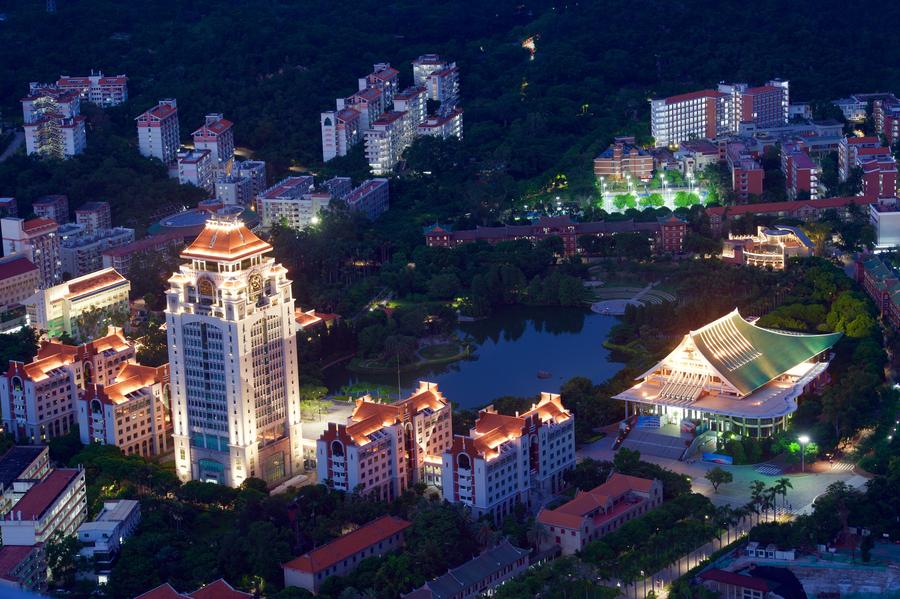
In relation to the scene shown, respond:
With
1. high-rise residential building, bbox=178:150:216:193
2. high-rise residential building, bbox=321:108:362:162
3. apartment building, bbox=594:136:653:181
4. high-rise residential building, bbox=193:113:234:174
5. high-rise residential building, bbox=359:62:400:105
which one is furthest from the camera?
high-rise residential building, bbox=359:62:400:105

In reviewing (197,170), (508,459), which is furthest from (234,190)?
(508,459)

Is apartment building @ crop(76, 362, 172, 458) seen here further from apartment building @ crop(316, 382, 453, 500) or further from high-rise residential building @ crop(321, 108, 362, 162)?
high-rise residential building @ crop(321, 108, 362, 162)

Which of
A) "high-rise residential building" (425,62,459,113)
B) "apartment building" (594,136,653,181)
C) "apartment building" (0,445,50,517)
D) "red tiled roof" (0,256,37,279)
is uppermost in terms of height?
"high-rise residential building" (425,62,459,113)

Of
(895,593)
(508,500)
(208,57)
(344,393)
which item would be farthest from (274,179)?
(895,593)

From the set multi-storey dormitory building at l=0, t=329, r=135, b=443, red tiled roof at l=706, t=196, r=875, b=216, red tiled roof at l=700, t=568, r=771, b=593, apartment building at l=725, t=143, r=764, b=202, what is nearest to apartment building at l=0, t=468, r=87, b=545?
multi-storey dormitory building at l=0, t=329, r=135, b=443

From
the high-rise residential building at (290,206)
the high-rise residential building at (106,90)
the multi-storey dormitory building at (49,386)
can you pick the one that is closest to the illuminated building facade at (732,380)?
the multi-storey dormitory building at (49,386)

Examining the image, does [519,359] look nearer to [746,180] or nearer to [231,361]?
[231,361]
